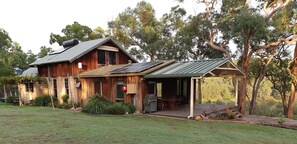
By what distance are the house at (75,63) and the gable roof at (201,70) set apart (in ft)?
19.9

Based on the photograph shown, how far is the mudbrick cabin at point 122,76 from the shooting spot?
12166mm

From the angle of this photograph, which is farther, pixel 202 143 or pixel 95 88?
pixel 95 88

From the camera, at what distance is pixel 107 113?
12.1 m

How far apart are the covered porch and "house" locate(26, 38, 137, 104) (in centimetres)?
540

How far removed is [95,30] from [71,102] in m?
15.4

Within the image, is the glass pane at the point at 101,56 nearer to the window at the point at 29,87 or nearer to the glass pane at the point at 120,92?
the glass pane at the point at 120,92

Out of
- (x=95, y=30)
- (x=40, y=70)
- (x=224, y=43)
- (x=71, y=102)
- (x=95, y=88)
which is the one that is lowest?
(x=71, y=102)

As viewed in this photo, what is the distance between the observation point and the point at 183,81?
51.6ft

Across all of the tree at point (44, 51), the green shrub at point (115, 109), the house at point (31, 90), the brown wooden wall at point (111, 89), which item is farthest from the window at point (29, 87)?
the tree at point (44, 51)

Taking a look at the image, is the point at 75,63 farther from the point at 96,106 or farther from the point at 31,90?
the point at 31,90

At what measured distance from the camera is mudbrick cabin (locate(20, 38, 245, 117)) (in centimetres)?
1217

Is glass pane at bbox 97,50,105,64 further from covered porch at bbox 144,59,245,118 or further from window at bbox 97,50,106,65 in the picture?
covered porch at bbox 144,59,245,118

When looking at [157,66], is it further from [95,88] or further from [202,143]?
[202,143]

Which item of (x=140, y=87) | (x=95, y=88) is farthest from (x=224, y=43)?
(x=95, y=88)
